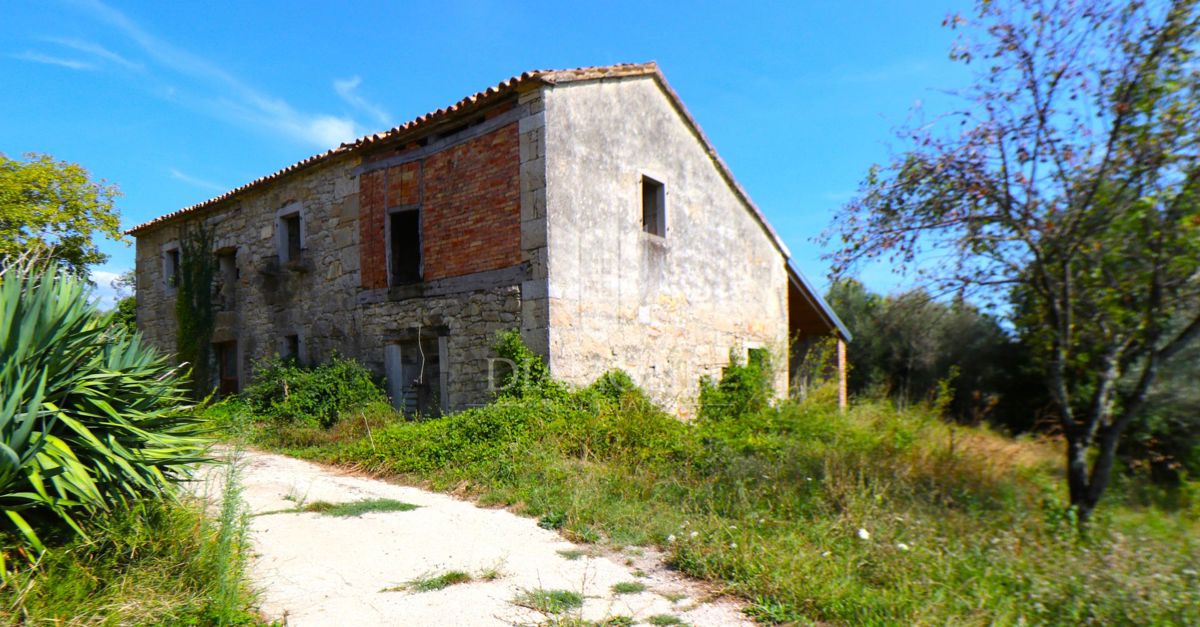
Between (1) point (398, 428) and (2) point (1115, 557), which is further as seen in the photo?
(1) point (398, 428)

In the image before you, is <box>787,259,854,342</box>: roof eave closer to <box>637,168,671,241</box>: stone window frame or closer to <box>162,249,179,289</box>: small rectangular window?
<box>637,168,671,241</box>: stone window frame

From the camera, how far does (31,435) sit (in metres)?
3.36

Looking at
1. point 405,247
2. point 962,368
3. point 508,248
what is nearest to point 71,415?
point 508,248

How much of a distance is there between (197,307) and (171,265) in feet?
7.58

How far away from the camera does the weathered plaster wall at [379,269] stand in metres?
9.73

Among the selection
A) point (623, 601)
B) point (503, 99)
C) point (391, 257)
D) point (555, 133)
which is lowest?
point (623, 601)

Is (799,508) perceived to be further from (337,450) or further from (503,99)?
(503,99)

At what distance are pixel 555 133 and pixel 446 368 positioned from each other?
3.92m

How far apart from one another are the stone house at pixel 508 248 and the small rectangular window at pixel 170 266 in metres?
2.30

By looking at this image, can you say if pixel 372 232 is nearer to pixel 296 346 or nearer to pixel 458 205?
pixel 458 205

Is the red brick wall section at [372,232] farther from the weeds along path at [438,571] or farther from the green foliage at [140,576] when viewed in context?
the green foliage at [140,576]

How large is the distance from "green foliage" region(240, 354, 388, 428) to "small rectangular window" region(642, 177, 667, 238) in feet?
17.7

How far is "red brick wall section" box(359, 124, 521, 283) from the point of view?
9766 millimetres

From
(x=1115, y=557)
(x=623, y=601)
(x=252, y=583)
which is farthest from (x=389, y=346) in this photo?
(x=1115, y=557)
